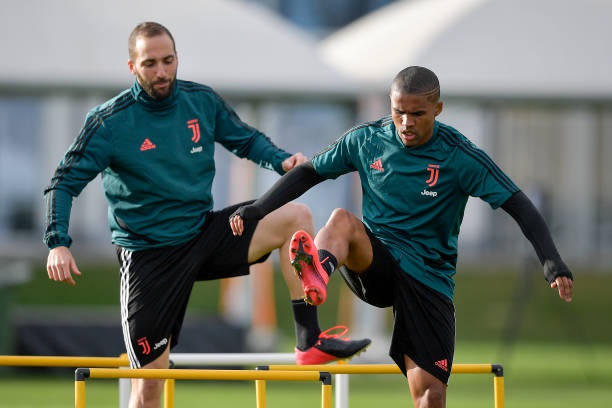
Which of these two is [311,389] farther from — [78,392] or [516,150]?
[516,150]

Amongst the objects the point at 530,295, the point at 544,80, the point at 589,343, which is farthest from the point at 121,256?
the point at 530,295

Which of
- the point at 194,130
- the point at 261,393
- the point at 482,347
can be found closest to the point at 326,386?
the point at 261,393

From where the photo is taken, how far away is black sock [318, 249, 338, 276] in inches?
187

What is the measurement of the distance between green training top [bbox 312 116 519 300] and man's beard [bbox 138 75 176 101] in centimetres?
77

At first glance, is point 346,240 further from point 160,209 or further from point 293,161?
point 160,209

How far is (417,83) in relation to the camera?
4.89 meters

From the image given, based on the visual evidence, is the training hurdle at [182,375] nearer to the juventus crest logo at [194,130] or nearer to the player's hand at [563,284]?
the player's hand at [563,284]

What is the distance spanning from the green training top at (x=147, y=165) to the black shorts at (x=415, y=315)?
0.87 m

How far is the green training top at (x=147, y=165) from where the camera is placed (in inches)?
212

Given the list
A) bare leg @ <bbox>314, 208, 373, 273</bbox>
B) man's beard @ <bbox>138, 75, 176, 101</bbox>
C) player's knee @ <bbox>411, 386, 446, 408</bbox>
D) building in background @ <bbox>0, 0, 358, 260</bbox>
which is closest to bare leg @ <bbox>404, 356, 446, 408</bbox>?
player's knee @ <bbox>411, 386, 446, 408</bbox>

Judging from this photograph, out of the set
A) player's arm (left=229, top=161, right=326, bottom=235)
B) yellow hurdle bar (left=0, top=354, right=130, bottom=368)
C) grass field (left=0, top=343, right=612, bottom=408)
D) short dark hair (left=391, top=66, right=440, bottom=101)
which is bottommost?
grass field (left=0, top=343, right=612, bottom=408)

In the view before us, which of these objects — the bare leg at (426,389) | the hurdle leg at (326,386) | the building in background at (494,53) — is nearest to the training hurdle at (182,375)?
the hurdle leg at (326,386)

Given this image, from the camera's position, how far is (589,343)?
14438mm

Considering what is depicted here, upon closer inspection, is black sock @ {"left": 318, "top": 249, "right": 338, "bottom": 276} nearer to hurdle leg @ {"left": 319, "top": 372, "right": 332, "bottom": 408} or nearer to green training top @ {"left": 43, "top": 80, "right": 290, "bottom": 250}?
hurdle leg @ {"left": 319, "top": 372, "right": 332, "bottom": 408}
